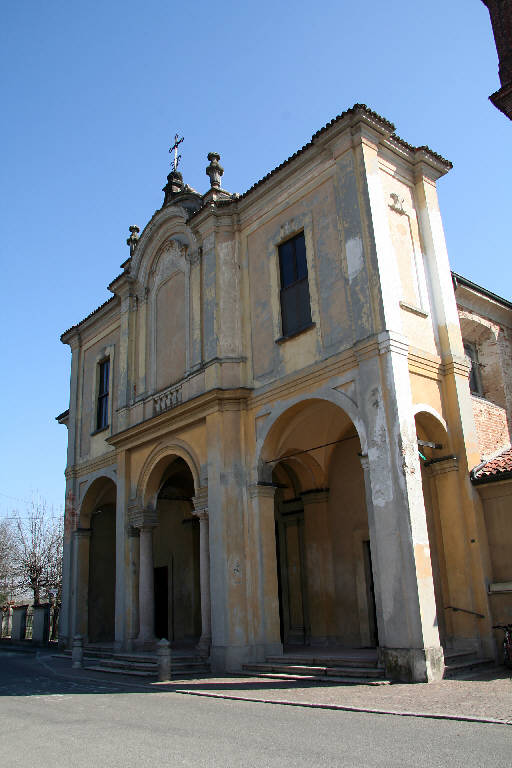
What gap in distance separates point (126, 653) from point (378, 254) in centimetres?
1063

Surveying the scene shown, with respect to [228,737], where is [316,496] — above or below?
above

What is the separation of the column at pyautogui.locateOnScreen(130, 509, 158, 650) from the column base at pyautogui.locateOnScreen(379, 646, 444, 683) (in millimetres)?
7306

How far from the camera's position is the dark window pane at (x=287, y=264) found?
45.5 ft

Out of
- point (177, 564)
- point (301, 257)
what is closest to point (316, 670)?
point (301, 257)

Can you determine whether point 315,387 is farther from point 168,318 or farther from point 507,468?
point 168,318

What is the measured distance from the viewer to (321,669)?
34.9ft

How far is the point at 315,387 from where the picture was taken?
40.7ft

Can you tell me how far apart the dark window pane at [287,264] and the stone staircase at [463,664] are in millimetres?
7753

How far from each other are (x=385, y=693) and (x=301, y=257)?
27.9ft

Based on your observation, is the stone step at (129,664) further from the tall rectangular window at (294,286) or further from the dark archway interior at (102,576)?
the tall rectangular window at (294,286)

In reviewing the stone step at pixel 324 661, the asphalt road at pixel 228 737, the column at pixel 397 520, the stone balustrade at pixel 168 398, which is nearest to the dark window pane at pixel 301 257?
the column at pixel 397 520

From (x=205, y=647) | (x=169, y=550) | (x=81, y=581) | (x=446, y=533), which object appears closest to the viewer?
(x=446, y=533)

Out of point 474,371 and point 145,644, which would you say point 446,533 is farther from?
point 145,644

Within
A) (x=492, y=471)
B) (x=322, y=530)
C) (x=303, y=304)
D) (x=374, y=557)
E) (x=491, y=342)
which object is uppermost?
(x=491, y=342)
